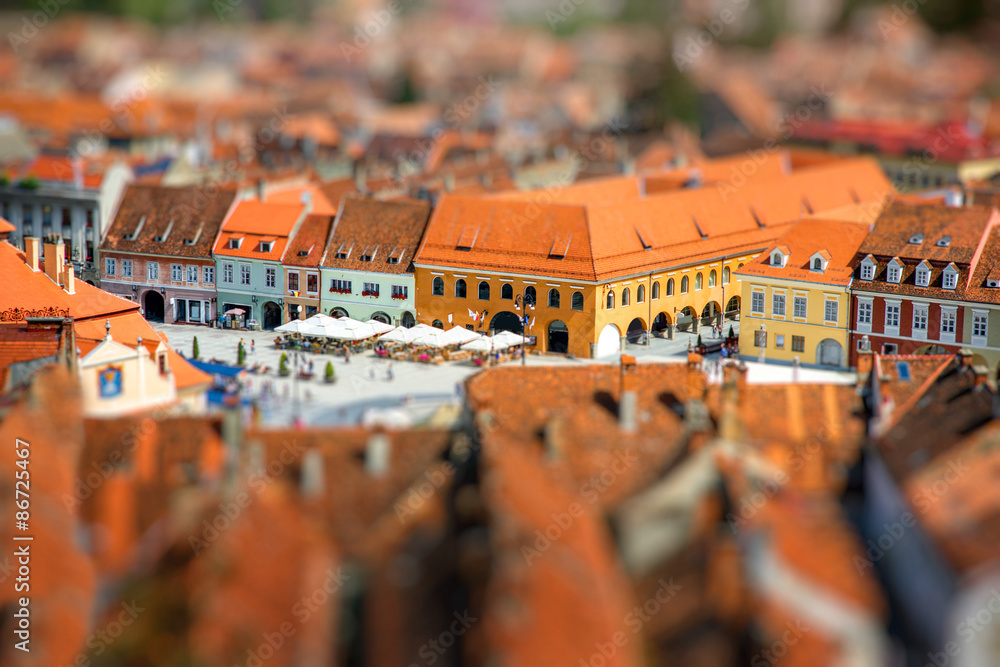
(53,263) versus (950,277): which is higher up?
(53,263)

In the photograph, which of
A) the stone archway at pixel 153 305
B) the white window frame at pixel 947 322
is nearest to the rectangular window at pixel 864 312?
the white window frame at pixel 947 322

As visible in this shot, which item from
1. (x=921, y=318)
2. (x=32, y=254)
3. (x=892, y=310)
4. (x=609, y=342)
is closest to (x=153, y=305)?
(x=32, y=254)

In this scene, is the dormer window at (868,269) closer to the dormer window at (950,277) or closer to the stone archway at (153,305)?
the dormer window at (950,277)

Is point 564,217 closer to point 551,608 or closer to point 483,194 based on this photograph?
point 483,194

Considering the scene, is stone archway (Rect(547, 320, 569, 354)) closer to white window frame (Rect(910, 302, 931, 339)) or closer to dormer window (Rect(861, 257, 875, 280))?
dormer window (Rect(861, 257, 875, 280))

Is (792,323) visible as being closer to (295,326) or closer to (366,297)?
(366,297)

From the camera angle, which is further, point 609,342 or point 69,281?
point 609,342
